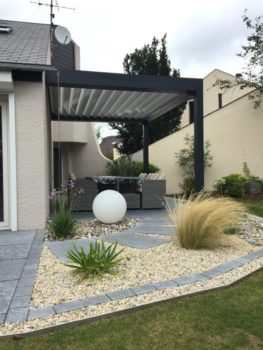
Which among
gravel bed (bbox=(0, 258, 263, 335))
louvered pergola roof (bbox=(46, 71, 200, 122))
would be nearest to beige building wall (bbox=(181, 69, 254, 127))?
louvered pergola roof (bbox=(46, 71, 200, 122))

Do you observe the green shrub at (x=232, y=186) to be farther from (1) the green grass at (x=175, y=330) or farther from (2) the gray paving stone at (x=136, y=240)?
(1) the green grass at (x=175, y=330)

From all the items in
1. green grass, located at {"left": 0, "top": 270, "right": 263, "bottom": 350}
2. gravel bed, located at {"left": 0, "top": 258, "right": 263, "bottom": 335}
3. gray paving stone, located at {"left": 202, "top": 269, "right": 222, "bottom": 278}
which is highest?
gray paving stone, located at {"left": 202, "top": 269, "right": 222, "bottom": 278}

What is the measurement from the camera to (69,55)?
16031 millimetres

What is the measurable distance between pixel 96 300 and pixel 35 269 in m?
1.27

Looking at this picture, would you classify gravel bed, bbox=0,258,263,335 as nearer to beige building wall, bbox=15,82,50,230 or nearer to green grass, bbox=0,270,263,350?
green grass, bbox=0,270,263,350

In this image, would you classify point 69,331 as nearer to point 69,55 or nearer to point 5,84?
point 5,84

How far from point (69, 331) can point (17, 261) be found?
6.69 ft

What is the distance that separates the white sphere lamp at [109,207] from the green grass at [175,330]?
3445mm

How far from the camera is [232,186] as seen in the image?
12.2m

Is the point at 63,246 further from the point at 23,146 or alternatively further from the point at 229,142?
the point at 229,142

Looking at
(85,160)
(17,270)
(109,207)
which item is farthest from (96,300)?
(85,160)

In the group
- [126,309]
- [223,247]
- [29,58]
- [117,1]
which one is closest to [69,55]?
[117,1]

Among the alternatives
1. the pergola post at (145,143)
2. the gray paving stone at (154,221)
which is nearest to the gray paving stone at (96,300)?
the gray paving stone at (154,221)

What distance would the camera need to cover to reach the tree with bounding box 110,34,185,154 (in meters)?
18.9
